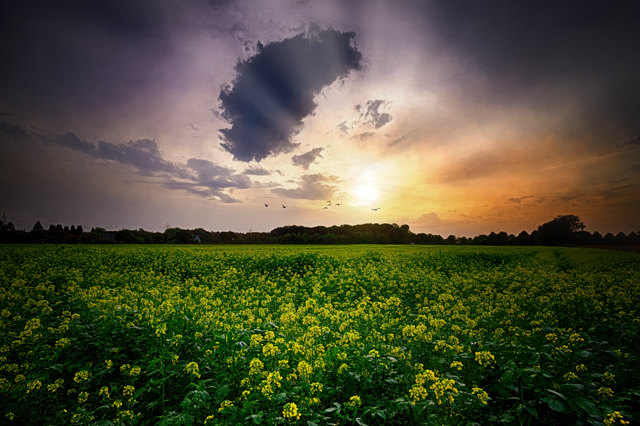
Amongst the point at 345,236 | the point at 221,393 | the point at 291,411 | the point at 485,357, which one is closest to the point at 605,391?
the point at 485,357

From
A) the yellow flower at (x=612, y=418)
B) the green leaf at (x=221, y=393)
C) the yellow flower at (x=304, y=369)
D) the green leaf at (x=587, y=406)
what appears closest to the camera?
the yellow flower at (x=612, y=418)

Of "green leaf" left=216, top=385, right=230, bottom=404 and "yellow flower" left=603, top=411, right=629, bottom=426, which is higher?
"yellow flower" left=603, top=411, right=629, bottom=426

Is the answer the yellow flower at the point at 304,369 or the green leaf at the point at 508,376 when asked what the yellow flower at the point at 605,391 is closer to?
the green leaf at the point at 508,376

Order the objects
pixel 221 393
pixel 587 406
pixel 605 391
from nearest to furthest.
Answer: pixel 587 406
pixel 605 391
pixel 221 393

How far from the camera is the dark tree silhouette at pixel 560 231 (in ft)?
194

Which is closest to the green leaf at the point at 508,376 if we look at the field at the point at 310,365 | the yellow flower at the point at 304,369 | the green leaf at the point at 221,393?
the field at the point at 310,365

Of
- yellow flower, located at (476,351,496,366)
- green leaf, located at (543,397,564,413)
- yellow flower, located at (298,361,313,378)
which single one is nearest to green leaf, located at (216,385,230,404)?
yellow flower, located at (298,361,313,378)

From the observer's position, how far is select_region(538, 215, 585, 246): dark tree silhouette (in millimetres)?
59219

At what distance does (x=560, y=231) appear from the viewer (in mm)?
60500

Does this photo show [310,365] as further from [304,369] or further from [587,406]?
[587,406]

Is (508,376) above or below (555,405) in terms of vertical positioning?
above

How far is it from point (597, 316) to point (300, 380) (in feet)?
31.9

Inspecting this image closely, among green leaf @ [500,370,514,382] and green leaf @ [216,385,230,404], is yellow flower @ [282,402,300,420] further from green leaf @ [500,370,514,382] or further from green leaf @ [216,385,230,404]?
green leaf @ [500,370,514,382]

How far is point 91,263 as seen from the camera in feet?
57.3
